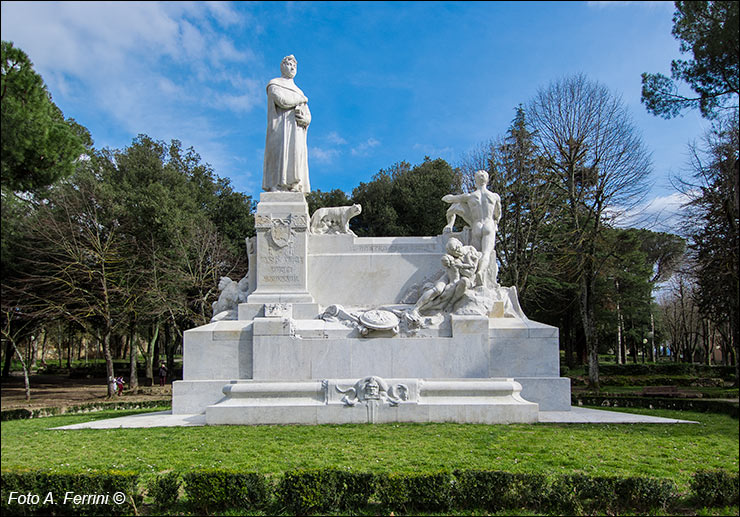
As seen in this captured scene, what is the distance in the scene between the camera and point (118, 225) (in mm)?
27281

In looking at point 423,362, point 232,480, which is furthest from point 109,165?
point 232,480

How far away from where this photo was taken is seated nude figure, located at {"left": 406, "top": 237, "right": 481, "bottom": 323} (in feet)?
41.9

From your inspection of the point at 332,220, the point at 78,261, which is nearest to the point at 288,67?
the point at 332,220

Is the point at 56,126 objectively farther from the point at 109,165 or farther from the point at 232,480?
the point at 109,165

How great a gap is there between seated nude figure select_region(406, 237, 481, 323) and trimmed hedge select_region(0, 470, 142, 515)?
760cm

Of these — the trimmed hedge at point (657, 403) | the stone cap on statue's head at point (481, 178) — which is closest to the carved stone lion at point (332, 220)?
the stone cap on statue's head at point (481, 178)

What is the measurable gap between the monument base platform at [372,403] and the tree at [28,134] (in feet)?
16.5

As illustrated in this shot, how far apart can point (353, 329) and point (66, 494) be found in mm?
7206

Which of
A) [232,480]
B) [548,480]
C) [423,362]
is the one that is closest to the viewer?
[232,480]

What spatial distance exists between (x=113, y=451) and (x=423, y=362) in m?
6.16

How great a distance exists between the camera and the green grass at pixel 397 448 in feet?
23.9

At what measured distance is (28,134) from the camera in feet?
23.1

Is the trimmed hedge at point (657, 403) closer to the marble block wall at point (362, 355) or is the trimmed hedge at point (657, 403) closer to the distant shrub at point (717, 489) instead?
the marble block wall at point (362, 355)

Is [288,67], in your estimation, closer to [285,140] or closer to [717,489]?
[285,140]
